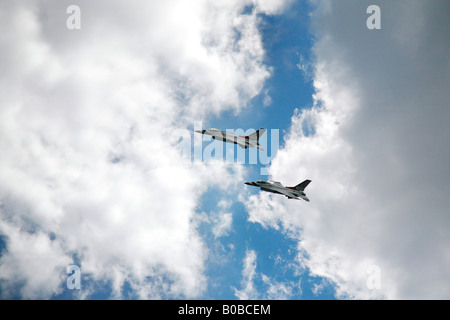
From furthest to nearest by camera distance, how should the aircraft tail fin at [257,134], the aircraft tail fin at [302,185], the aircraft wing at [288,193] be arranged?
1. the aircraft tail fin at [302,185]
2. the aircraft tail fin at [257,134]
3. the aircraft wing at [288,193]

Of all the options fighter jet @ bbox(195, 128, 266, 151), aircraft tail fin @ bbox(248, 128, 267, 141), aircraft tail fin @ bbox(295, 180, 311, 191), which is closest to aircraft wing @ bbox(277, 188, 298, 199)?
aircraft tail fin @ bbox(295, 180, 311, 191)

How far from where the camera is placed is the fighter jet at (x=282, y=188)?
71938mm

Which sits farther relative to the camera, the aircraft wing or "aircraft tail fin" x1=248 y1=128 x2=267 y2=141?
"aircraft tail fin" x1=248 y1=128 x2=267 y2=141

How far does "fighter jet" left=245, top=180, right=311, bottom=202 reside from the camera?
236 feet

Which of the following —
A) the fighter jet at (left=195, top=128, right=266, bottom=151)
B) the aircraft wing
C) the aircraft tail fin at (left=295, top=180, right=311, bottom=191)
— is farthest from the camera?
the aircraft tail fin at (left=295, top=180, right=311, bottom=191)

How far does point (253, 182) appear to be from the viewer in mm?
73625

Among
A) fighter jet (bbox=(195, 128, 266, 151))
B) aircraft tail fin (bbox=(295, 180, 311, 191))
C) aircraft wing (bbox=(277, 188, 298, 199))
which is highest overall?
fighter jet (bbox=(195, 128, 266, 151))

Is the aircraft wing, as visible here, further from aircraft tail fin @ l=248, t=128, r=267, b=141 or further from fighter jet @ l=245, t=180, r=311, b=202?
aircraft tail fin @ l=248, t=128, r=267, b=141

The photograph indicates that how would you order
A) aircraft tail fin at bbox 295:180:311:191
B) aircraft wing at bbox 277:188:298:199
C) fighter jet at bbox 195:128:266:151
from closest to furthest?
fighter jet at bbox 195:128:266:151
aircraft wing at bbox 277:188:298:199
aircraft tail fin at bbox 295:180:311:191

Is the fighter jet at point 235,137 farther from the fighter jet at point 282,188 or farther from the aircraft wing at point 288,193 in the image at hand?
the aircraft wing at point 288,193

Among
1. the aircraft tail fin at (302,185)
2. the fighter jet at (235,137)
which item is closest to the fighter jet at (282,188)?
the aircraft tail fin at (302,185)

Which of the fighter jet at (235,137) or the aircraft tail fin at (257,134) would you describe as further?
the aircraft tail fin at (257,134)
